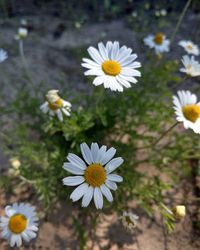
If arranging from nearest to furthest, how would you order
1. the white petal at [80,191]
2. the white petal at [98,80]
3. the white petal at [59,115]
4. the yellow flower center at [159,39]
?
1. the white petal at [80,191]
2. the white petal at [98,80]
3. the white petal at [59,115]
4. the yellow flower center at [159,39]

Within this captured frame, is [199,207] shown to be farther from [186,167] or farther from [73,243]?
[73,243]

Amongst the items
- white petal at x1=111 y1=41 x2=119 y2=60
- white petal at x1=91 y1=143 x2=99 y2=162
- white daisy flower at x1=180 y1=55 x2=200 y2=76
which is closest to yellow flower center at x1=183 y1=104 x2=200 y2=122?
white daisy flower at x1=180 y1=55 x2=200 y2=76

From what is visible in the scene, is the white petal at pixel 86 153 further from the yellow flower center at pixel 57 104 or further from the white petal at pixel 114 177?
the yellow flower center at pixel 57 104

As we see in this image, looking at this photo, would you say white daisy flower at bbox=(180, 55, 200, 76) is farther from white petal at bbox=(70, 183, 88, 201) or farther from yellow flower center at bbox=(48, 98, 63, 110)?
white petal at bbox=(70, 183, 88, 201)

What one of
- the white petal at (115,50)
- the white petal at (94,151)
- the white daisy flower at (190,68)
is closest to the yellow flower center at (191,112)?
the white daisy flower at (190,68)

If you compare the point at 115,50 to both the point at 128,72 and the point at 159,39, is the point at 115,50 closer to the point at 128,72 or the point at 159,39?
the point at 128,72
